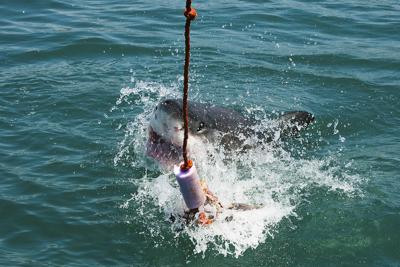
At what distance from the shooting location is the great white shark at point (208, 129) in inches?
215

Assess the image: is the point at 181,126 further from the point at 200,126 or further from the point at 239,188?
the point at 239,188

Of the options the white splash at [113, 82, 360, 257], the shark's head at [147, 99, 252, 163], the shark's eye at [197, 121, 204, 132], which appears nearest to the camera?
the white splash at [113, 82, 360, 257]

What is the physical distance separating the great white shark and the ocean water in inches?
5.1

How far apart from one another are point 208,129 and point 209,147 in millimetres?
172

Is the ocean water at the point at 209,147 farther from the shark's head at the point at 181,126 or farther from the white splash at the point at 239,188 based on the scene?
the shark's head at the point at 181,126

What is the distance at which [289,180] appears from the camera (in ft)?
20.9

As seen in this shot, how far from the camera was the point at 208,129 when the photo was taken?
588 centimetres

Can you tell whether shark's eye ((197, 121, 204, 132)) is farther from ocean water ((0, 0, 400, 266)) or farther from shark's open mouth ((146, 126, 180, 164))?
shark's open mouth ((146, 126, 180, 164))

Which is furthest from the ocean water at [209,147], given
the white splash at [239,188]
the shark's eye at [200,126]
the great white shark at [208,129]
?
the shark's eye at [200,126]

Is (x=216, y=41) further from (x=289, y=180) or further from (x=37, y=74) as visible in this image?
(x=289, y=180)

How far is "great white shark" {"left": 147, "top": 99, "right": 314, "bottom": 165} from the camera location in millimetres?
5461

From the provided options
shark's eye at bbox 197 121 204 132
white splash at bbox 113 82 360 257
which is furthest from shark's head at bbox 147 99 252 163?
white splash at bbox 113 82 360 257

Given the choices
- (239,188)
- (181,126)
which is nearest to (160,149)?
(181,126)

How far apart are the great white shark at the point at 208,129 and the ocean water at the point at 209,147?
→ 0.13m
